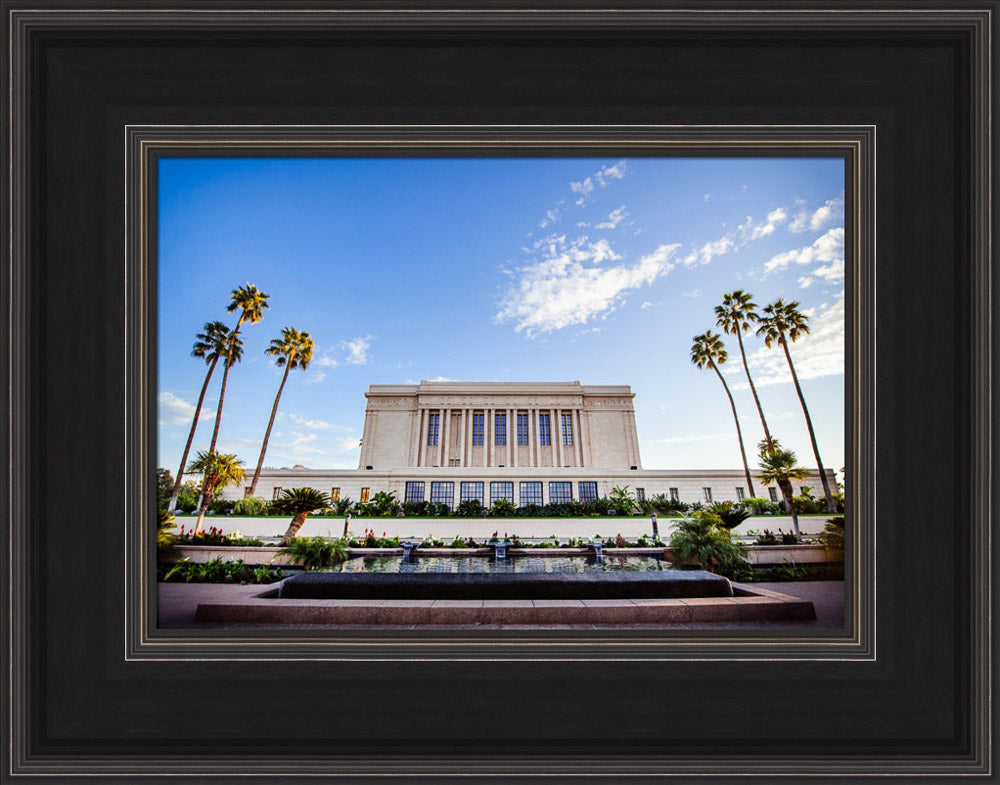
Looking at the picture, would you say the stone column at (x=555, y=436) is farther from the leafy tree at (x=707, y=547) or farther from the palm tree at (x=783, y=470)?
the leafy tree at (x=707, y=547)

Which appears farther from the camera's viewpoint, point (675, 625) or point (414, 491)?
point (414, 491)

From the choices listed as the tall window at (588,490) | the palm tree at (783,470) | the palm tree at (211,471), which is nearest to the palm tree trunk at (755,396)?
the palm tree at (783,470)

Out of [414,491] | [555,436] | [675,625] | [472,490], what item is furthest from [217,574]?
[555,436]

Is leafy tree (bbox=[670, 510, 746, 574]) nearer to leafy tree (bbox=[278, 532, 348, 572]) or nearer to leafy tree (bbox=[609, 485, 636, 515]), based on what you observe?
leafy tree (bbox=[278, 532, 348, 572])

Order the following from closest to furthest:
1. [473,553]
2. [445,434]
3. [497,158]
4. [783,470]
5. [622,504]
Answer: [497,158], [473,553], [783,470], [622,504], [445,434]

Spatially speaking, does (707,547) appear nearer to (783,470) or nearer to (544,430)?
(783,470)

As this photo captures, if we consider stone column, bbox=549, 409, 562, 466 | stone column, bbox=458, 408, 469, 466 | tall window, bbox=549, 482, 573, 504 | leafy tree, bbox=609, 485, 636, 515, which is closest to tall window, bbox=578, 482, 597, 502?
tall window, bbox=549, 482, 573, 504
